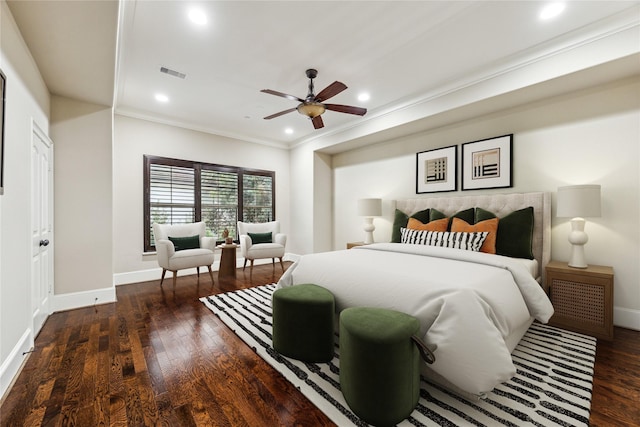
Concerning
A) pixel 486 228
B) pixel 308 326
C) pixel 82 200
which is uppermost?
pixel 82 200

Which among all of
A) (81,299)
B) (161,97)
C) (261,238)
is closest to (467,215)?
(261,238)

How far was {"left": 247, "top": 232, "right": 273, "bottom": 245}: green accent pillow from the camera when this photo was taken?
4.99 meters

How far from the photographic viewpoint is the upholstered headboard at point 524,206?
10.0ft

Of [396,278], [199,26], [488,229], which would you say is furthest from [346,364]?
[199,26]

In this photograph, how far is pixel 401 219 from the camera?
14.1 ft

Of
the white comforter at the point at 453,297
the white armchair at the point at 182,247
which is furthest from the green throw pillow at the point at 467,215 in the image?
the white armchair at the point at 182,247

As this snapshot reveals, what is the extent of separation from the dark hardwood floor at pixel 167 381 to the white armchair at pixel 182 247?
1153 mm

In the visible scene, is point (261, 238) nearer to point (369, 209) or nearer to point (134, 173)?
point (369, 209)

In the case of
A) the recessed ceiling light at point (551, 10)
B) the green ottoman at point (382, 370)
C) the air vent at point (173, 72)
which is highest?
the air vent at point (173, 72)

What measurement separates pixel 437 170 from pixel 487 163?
0.68 m

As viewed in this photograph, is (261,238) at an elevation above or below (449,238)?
below

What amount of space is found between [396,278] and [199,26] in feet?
8.84

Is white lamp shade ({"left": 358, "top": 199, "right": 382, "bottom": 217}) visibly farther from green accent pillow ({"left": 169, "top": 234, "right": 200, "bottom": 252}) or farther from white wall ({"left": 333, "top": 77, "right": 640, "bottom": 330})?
green accent pillow ({"left": 169, "top": 234, "right": 200, "bottom": 252})

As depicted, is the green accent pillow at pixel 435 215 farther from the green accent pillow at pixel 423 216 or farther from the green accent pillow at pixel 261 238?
the green accent pillow at pixel 261 238
